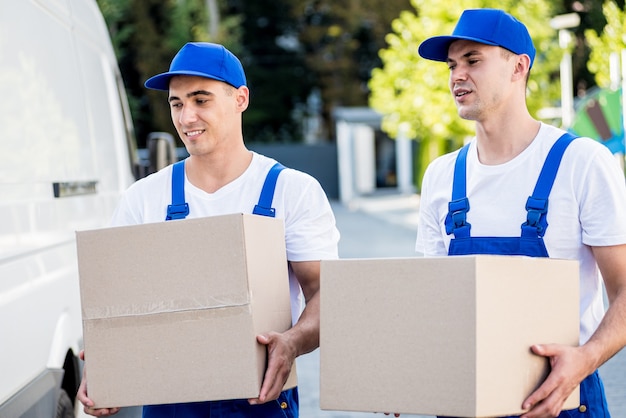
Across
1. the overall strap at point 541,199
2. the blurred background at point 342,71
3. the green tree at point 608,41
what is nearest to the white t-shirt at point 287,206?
the overall strap at point 541,199

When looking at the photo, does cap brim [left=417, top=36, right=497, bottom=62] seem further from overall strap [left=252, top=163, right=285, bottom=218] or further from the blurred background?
the blurred background

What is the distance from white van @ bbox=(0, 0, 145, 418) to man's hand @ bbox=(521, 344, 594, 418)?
5.24 feet

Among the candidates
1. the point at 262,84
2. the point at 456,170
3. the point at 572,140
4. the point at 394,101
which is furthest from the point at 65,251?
the point at 262,84

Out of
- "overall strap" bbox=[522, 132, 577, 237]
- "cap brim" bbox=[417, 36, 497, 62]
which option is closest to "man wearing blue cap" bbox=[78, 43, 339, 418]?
"cap brim" bbox=[417, 36, 497, 62]

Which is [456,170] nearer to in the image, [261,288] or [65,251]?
[261,288]

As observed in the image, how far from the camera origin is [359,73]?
4731 centimetres

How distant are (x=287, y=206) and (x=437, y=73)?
20804 millimetres

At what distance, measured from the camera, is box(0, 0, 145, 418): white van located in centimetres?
333

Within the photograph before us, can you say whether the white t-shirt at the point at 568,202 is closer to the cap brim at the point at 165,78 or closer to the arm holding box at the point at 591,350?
the arm holding box at the point at 591,350

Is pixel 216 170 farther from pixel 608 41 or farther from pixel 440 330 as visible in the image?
pixel 608 41

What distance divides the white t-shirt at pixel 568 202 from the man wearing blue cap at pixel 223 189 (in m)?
0.41

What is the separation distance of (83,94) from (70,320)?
120cm

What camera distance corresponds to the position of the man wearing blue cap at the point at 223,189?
3.08 metres


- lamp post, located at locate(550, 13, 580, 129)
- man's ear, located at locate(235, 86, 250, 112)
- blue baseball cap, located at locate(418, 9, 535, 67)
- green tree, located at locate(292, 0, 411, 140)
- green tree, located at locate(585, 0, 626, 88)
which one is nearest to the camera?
blue baseball cap, located at locate(418, 9, 535, 67)
